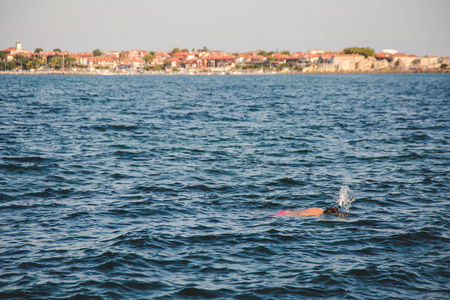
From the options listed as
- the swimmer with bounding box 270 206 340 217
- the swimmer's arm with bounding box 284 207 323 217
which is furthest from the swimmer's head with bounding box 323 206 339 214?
the swimmer's arm with bounding box 284 207 323 217

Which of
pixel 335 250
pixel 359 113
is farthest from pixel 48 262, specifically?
pixel 359 113

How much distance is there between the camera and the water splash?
52.9ft

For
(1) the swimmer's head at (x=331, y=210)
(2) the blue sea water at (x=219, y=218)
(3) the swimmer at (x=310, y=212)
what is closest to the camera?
(2) the blue sea water at (x=219, y=218)

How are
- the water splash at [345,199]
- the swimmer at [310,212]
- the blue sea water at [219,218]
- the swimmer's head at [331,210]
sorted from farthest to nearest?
the water splash at [345,199] < the swimmer's head at [331,210] < the swimmer at [310,212] < the blue sea water at [219,218]

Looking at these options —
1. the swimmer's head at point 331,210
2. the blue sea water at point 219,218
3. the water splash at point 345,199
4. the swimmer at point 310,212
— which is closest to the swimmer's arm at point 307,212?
the swimmer at point 310,212

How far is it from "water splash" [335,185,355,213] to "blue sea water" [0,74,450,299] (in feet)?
1.32

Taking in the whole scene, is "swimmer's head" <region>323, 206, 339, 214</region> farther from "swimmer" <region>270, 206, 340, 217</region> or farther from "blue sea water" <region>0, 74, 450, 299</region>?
"blue sea water" <region>0, 74, 450, 299</region>

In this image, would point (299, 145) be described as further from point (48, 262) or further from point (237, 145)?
point (48, 262)

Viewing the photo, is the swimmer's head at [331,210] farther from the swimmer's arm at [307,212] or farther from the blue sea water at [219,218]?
the blue sea water at [219,218]

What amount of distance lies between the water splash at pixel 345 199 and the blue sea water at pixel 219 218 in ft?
1.32

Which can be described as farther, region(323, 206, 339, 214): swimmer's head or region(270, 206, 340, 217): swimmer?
region(323, 206, 339, 214): swimmer's head

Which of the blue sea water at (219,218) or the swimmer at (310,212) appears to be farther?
A: the swimmer at (310,212)

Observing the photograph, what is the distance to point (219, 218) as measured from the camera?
1459 cm

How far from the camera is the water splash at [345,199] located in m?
16.1
